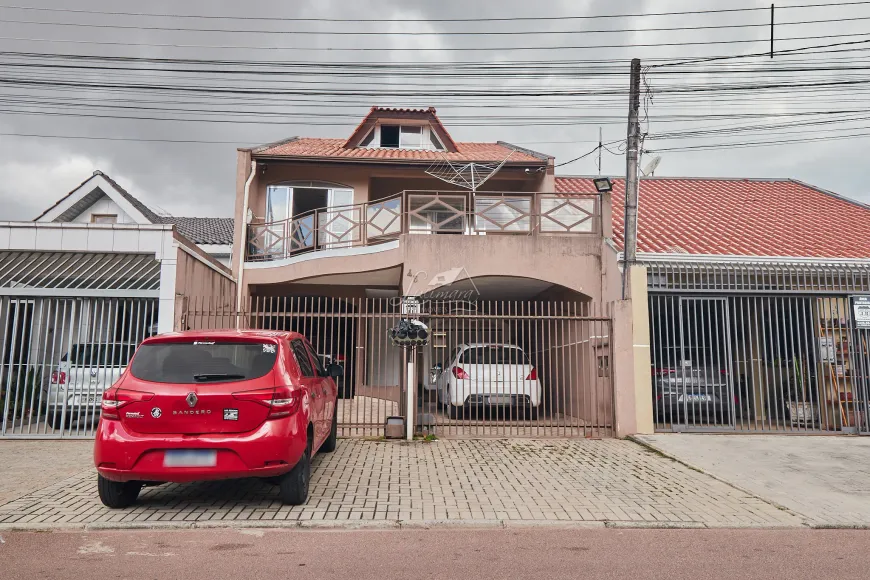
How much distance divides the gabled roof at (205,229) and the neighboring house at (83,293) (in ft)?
28.0

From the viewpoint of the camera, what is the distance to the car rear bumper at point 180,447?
17.0ft

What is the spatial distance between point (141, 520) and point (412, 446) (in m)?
4.37

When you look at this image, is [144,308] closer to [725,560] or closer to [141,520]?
[141,520]

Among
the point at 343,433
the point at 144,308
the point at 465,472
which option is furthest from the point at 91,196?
the point at 465,472

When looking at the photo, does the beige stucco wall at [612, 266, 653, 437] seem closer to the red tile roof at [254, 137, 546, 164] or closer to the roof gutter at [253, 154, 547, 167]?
the roof gutter at [253, 154, 547, 167]

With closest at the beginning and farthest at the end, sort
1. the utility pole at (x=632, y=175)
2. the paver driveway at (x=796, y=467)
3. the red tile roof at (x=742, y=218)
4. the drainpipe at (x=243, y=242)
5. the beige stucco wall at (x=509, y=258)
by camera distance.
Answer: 1. the paver driveway at (x=796, y=467)
2. the utility pole at (x=632, y=175)
3. the beige stucco wall at (x=509, y=258)
4. the red tile roof at (x=742, y=218)
5. the drainpipe at (x=243, y=242)

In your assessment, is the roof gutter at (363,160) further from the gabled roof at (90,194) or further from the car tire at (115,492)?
the car tire at (115,492)

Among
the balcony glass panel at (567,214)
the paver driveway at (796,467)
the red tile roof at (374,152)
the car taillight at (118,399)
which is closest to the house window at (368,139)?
the red tile roof at (374,152)

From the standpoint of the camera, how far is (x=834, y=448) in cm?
927

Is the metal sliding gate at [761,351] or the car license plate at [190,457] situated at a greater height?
the metal sliding gate at [761,351]

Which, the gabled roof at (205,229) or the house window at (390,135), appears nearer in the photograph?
the house window at (390,135)

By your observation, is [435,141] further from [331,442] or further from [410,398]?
[331,442]

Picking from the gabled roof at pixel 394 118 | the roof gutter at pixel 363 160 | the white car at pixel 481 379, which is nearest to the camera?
the white car at pixel 481 379

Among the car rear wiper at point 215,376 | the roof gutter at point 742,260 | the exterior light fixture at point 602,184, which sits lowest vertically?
the car rear wiper at point 215,376
